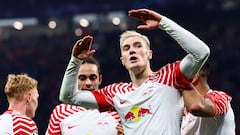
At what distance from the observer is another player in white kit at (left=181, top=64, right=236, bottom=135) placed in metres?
3.08

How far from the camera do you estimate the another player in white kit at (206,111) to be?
10.1 ft

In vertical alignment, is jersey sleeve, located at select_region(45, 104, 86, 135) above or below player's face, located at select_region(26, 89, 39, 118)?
below

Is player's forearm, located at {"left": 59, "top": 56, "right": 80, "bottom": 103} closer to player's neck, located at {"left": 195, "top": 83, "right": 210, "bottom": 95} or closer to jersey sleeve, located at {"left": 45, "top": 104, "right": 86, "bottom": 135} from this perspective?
jersey sleeve, located at {"left": 45, "top": 104, "right": 86, "bottom": 135}

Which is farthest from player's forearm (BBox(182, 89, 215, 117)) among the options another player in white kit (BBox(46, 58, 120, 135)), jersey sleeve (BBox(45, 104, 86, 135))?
Result: jersey sleeve (BBox(45, 104, 86, 135))

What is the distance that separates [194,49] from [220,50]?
11433mm

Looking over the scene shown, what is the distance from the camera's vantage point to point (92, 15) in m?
15.9

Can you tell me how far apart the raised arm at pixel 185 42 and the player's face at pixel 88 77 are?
0.99m

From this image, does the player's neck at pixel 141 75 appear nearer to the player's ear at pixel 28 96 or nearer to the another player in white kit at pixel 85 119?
the another player in white kit at pixel 85 119

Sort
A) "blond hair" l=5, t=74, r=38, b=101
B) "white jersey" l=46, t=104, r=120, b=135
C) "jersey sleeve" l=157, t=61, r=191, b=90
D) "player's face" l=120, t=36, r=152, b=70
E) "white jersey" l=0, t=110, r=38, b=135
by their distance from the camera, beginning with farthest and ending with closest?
1. "white jersey" l=46, t=104, r=120, b=135
2. "blond hair" l=5, t=74, r=38, b=101
3. "white jersey" l=0, t=110, r=38, b=135
4. "player's face" l=120, t=36, r=152, b=70
5. "jersey sleeve" l=157, t=61, r=191, b=90

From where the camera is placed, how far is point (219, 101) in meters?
3.28

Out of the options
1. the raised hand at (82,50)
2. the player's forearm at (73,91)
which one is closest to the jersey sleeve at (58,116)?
the player's forearm at (73,91)

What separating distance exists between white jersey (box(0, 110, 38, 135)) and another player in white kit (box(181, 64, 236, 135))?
3.40 feet

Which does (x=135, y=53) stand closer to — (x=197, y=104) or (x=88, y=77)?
(x=197, y=104)

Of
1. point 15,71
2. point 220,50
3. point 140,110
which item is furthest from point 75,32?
point 140,110
